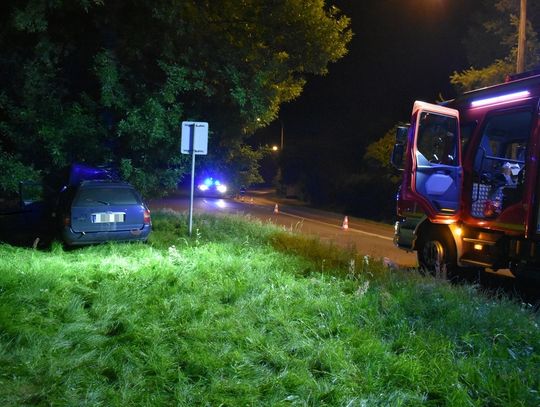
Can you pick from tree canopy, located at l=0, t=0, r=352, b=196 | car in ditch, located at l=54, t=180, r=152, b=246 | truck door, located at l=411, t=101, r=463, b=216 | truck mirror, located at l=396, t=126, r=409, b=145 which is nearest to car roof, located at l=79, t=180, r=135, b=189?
car in ditch, located at l=54, t=180, r=152, b=246

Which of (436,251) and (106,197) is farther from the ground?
(106,197)

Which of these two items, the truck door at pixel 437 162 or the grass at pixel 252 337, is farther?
the truck door at pixel 437 162

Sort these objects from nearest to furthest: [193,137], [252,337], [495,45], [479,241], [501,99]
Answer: [252,337] < [501,99] < [479,241] < [193,137] < [495,45]

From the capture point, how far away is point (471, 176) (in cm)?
857

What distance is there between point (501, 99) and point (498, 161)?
46.2 inches

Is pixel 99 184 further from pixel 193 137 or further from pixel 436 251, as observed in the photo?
pixel 436 251

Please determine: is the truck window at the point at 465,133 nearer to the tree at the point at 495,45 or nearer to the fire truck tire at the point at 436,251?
the fire truck tire at the point at 436,251

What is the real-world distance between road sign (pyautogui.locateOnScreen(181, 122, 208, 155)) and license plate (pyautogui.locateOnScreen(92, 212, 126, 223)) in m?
1.88

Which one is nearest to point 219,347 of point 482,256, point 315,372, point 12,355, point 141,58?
point 315,372

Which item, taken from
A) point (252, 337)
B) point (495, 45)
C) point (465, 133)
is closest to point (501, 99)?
point (465, 133)

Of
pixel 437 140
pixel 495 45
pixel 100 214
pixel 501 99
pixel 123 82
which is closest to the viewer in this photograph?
pixel 501 99

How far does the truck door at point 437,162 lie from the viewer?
8.73 m

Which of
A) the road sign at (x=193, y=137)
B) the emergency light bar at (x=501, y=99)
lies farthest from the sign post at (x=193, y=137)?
the emergency light bar at (x=501, y=99)

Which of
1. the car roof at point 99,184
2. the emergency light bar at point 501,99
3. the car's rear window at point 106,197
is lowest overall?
the car's rear window at point 106,197
